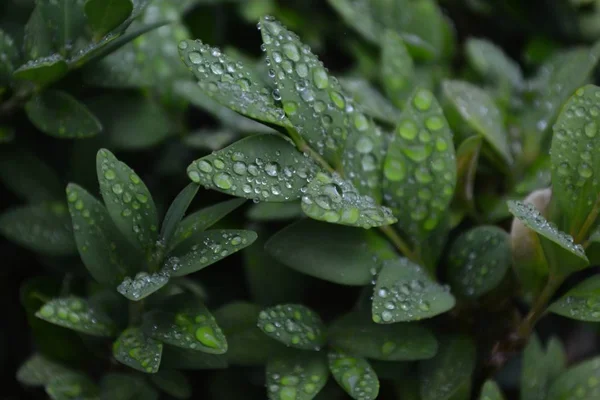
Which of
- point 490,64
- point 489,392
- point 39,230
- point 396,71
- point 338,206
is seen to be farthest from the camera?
point 490,64

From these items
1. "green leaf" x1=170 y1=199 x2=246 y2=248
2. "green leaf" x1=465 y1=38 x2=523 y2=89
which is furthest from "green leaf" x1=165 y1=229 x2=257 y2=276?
"green leaf" x1=465 y1=38 x2=523 y2=89

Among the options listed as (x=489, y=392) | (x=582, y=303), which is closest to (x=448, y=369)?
(x=489, y=392)

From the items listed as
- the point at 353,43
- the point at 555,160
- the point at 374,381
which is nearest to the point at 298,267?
the point at 374,381

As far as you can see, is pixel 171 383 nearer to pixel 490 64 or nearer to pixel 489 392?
pixel 489 392

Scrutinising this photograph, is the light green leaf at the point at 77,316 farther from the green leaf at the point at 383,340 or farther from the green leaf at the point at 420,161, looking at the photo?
the green leaf at the point at 420,161

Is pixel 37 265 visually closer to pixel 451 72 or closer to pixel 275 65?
pixel 275 65

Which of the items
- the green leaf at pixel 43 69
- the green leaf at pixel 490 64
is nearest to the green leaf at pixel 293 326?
the green leaf at pixel 43 69
